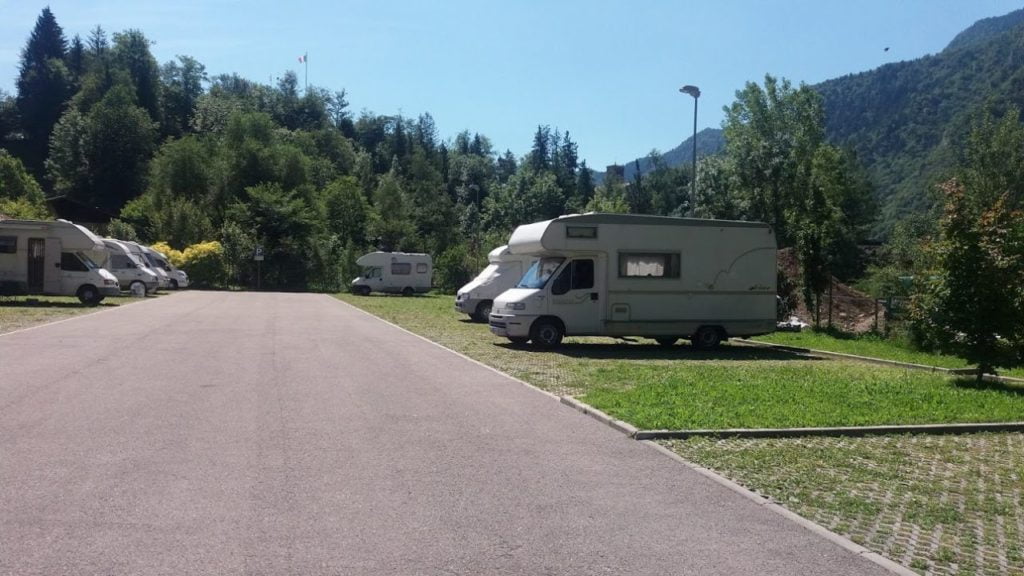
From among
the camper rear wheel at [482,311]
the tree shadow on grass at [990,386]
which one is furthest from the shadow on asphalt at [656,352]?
the camper rear wheel at [482,311]

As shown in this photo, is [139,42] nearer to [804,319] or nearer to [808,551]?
[804,319]

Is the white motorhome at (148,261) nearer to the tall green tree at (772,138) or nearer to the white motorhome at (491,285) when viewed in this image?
the white motorhome at (491,285)

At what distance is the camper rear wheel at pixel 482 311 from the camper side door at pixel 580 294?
368 inches

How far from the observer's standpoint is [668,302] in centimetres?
2150

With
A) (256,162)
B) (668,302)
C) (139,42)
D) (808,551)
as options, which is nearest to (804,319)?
(668,302)

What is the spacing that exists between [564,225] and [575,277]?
1301mm

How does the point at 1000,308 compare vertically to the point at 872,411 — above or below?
above

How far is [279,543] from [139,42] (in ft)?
426

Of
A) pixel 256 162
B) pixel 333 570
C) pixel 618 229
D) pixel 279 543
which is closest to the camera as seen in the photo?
pixel 333 570

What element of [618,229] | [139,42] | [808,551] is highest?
[139,42]

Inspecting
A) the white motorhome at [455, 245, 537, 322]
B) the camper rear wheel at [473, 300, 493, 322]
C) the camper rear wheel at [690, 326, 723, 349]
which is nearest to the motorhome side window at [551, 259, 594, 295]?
the camper rear wheel at [690, 326, 723, 349]

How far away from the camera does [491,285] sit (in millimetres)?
29875

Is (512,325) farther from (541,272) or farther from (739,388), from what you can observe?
(739,388)

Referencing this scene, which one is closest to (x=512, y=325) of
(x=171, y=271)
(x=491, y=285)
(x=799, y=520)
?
(x=491, y=285)
